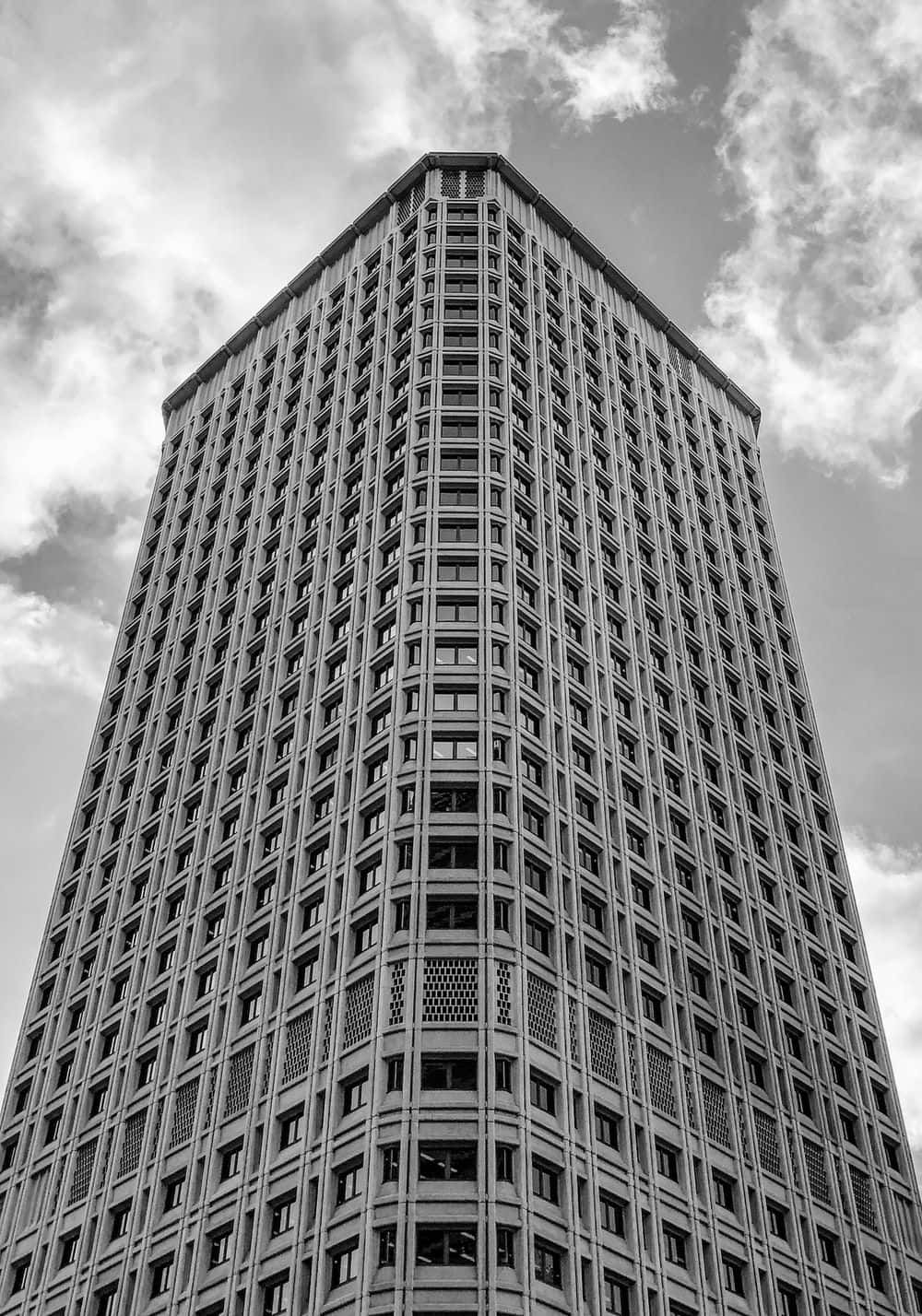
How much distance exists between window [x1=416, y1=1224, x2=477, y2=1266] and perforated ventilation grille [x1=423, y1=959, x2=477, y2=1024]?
6.57m

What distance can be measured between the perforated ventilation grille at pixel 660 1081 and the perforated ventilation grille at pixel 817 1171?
7740mm

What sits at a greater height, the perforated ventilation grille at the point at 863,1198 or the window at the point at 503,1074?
the perforated ventilation grille at the point at 863,1198

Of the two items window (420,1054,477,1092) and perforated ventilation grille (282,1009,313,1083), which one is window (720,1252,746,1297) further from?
perforated ventilation grille (282,1009,313,1083)

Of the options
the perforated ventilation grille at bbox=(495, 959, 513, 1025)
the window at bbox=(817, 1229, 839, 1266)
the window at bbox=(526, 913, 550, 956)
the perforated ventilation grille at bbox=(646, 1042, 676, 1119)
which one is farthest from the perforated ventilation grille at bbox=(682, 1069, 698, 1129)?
the perforated ventilation grille at bbox=(495, 959, 513, 1025)

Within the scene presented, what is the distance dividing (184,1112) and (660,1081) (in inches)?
673

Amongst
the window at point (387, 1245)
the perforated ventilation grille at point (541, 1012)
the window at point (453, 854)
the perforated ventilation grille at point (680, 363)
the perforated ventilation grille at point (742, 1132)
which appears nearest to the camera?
the window at point (387, 1245)

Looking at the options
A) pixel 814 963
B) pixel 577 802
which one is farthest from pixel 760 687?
pixel 577 802

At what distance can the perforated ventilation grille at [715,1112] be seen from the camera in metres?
53.4

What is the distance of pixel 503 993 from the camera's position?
4778 centimetres

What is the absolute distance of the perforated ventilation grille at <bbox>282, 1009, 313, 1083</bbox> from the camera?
49.4 metres

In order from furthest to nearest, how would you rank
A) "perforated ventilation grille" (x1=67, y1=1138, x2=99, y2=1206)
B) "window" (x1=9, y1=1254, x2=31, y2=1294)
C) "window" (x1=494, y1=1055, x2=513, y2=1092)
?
1. "perforated ventilation grille" (x1=67, y1=1138, x2=99, y2=1206)
2. "window" (x1=9, y1=1254, x2=31, y2=1294)
3. "window" (x1=494, y1=1055, x2=513, y2=1092)

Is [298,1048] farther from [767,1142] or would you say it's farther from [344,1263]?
[767,1142]

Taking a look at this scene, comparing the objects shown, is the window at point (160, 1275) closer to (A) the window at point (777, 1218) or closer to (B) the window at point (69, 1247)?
(B) the window at point (69, 1247)

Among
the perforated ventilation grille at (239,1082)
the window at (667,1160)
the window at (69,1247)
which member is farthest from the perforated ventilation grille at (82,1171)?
the window at (667,1160)
